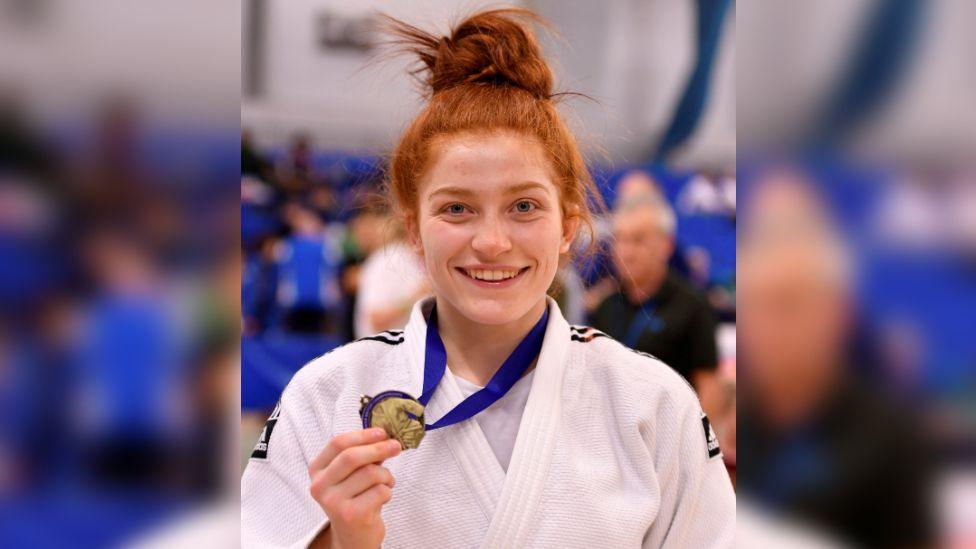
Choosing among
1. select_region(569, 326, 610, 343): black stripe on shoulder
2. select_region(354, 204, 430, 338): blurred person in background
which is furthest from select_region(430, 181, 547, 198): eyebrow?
select_region(354, 204, 430, 338): blurred person in background

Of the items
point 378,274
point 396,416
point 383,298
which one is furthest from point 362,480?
point 378,274

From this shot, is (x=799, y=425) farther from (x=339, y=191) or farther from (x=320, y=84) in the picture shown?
(x=339, y=191)

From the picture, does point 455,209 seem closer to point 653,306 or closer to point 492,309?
point 492,309

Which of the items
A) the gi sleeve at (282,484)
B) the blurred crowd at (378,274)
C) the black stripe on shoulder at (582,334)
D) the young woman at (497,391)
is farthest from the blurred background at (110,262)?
the blurred crowd at (378,274)

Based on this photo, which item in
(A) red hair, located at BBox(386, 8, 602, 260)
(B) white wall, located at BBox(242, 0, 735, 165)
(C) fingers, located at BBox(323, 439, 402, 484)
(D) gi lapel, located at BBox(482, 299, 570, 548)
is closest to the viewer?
(C) fingers, located at BBox(323, 439, 402, 484)

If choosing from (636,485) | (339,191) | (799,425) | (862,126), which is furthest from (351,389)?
(339,191)

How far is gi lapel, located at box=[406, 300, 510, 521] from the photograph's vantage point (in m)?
1.53

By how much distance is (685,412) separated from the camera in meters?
1.62

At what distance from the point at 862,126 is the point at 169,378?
569 millimetres

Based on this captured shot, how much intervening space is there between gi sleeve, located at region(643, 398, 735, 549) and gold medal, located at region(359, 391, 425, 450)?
0.53 meters

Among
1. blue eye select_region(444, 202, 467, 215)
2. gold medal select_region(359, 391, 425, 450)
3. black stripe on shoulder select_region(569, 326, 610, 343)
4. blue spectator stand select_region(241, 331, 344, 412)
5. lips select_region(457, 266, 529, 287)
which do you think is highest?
blue eye select_region(444, 202, 467, 215)

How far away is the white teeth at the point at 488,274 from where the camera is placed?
1.54 metres

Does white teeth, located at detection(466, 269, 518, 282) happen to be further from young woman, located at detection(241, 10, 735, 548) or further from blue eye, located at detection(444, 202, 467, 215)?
blue eye, located at detection(444, 202, 467, 215)

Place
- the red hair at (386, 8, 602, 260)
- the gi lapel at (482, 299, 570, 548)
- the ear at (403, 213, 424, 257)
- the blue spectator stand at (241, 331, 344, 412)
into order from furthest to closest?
1. the blue spectator stand at (241, 331, 344, 412)
2. the ear at (403, 213, 424, 257)
3. the red hair at (386, 8, 602, 260)
4. the gi lapel at (482, 299, 570, 548)
